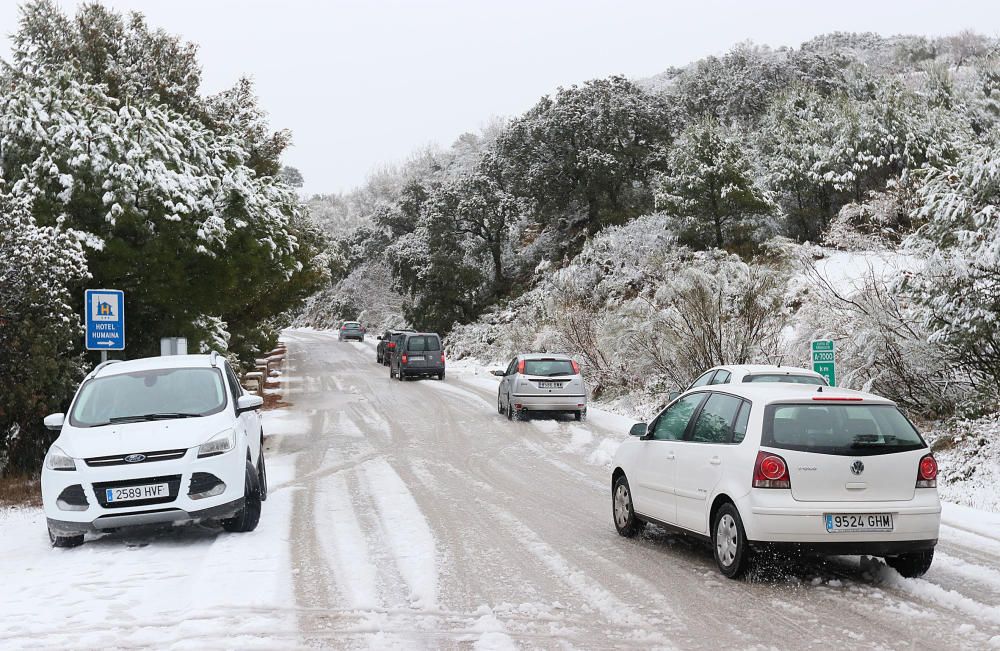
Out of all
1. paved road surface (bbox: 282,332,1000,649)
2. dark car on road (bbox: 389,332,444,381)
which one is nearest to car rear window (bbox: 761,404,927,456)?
paved road surface (bbox: 282,332,1000,649)

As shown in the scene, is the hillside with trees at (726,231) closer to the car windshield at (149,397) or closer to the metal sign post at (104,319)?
the car windshield at (149,397)

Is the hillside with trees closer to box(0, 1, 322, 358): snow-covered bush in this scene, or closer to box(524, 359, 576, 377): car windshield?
box(524, 359, 576, 377): car windshield

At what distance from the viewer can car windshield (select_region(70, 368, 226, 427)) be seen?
31.0 feet

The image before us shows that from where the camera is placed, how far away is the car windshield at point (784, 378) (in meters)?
13.5

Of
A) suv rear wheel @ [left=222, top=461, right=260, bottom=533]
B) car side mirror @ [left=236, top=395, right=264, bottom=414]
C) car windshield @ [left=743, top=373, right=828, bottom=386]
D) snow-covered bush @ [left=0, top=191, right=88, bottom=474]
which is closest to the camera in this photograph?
suv rear wheel @ [left=222, top=461, right=260, bottom=533]

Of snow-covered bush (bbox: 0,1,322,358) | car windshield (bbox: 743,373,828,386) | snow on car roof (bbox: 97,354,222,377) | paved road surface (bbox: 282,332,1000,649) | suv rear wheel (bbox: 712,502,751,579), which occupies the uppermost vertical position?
snow-covered bush (bbox: 0,1,322,358)

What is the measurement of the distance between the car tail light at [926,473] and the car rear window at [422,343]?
3021 centimetres

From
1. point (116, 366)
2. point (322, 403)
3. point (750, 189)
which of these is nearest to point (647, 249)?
point (750, 189)

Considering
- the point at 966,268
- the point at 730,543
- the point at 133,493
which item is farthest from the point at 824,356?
the point at 133,493

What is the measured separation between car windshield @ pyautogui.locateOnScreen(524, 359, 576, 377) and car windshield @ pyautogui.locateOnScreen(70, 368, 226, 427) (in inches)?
476

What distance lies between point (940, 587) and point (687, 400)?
8.60ft

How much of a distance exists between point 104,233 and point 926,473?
14725 millimetres

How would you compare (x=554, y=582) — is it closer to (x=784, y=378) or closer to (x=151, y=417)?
(x=151, y=417)

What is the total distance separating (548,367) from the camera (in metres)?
21.8
